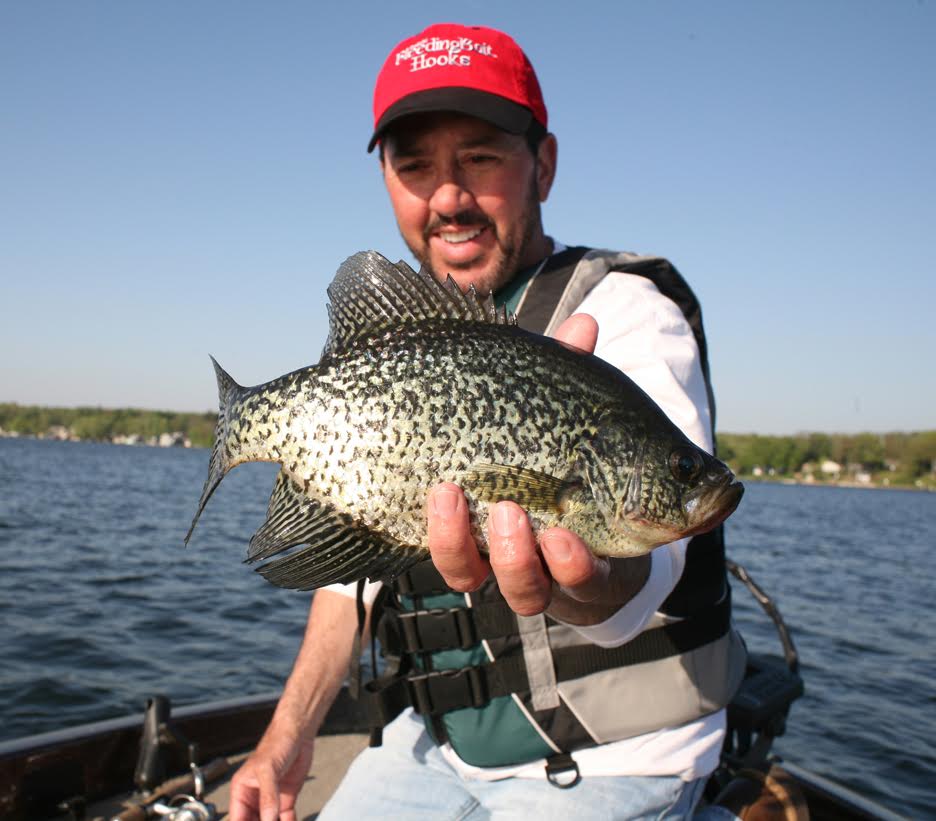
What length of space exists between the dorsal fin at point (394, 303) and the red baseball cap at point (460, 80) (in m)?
1.74

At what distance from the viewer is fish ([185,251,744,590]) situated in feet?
7.46

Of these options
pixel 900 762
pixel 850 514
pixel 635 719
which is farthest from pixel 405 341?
pixel 850 514

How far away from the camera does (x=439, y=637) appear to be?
375cm

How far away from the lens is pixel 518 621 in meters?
3.61

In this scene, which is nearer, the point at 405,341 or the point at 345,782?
the point at 405,341

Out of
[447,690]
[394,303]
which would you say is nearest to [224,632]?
[447,690]

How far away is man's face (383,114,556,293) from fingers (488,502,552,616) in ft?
7.07

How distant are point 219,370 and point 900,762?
10.7 metres

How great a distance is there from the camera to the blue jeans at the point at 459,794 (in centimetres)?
332

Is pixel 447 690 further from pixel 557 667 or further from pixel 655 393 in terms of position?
pixel 655 393

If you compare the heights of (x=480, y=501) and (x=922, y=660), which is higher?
(x=480, y=501)

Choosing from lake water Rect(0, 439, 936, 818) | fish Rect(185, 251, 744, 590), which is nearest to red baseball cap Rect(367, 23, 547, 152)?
fish Rect(185, 251, 744, 590)

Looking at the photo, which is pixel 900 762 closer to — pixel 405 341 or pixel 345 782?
pixel 345 782

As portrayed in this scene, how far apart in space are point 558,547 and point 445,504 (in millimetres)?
355
